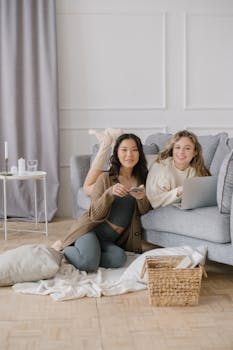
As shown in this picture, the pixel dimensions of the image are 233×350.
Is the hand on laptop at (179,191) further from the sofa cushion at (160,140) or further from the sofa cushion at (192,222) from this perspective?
the sofa cushion at (160,140)

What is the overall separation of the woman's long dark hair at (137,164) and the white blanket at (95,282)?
23.0 inches

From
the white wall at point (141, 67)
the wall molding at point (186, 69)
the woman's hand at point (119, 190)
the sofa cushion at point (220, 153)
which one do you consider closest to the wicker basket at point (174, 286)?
the woman's hand at point (119, 190)

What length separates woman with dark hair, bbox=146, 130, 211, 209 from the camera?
12.8 ft

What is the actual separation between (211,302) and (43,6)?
3562 mm

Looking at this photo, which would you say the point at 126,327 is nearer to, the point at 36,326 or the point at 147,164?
the point at 36,326

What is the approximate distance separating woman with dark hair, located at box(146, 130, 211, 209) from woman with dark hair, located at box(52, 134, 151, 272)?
72 mm

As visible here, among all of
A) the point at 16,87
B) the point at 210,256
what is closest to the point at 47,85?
the point at 16,87

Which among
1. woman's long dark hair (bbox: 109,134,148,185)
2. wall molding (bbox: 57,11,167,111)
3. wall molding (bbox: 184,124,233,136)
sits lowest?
woman's long dark hair (bbox: 109,134,148,185)

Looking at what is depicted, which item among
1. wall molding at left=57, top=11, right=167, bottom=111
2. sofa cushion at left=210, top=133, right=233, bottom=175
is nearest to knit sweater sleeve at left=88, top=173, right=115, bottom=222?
sofa cushion at left=210, top=133, right=233, bottom=175

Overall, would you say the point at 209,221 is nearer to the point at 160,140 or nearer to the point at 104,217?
the point at 104,217

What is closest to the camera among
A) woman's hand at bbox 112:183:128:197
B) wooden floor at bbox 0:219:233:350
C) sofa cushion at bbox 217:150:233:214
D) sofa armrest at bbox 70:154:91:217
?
wooden floor at bbox 0:219:233:350

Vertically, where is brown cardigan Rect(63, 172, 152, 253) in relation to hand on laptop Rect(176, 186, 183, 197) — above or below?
below

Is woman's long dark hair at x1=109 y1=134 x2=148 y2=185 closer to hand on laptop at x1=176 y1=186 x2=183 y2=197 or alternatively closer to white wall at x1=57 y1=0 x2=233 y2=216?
hand on laptop at x1=176 y1=186 x2=183 y2=197

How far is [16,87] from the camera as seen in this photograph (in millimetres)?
5758
